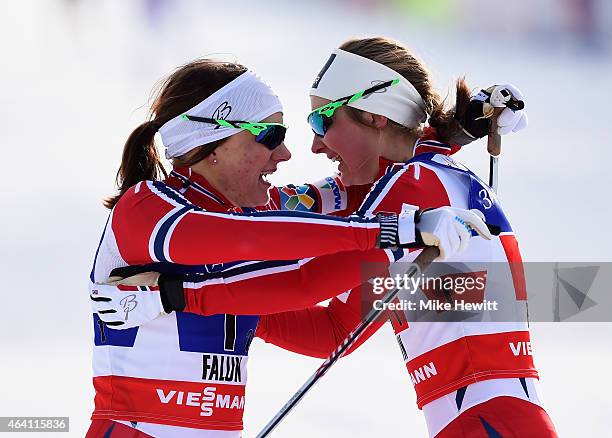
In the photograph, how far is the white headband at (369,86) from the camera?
4043mm

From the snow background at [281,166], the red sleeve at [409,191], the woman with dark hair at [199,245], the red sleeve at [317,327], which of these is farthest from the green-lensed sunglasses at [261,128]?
the snow background at [281,166]

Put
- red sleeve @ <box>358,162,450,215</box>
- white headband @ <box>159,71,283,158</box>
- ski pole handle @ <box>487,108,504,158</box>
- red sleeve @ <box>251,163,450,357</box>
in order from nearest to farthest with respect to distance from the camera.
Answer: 1. red sleeve @ <box>358,162,450,215</box>
2. white headband @ <box>159,71,283,158</box>
3. ski pole handle @ <box>487,108,504,158</box>
4. red sleeve @ <box>251,163,450,357</box>

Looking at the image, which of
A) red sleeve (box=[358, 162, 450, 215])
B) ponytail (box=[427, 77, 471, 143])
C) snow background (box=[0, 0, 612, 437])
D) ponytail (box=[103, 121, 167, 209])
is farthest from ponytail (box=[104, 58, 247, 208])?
snow background (box=[0, 0, 612, 437])

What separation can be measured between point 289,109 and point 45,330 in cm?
283

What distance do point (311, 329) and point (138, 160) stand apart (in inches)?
40.4

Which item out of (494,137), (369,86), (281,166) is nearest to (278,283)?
(369,86)

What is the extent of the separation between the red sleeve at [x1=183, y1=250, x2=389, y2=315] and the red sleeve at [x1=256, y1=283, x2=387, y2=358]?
67 cm

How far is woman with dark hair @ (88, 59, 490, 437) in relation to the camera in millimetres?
3496

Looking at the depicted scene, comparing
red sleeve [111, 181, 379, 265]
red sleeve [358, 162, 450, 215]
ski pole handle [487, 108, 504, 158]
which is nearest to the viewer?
red sleeve [111, 181, 379, 265]

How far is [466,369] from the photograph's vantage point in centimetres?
354

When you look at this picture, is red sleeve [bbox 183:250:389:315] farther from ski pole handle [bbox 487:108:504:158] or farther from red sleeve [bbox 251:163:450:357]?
ski pole handle [bbox 487:108:504:158]

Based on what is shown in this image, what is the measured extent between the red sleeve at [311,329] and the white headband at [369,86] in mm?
752

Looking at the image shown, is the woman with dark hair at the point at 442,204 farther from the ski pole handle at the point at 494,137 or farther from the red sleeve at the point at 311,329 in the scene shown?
the red sleeve at the point at 311,329

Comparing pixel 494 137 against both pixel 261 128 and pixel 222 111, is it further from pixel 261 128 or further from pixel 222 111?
pixel 222 111
